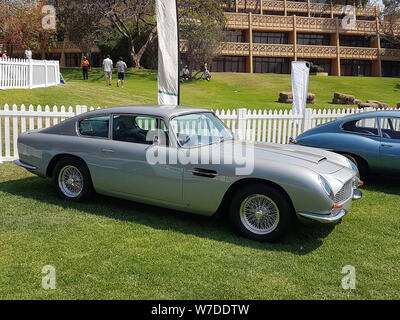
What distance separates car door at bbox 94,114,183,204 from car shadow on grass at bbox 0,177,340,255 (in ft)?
1.13

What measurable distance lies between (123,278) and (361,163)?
5.34 m

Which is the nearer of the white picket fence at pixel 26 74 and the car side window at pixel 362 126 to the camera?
the car side window at pixel 362 126

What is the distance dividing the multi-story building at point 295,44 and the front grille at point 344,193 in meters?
42.7

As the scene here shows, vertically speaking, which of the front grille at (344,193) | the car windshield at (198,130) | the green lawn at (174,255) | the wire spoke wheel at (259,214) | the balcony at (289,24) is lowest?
the green lawn at (174,255)

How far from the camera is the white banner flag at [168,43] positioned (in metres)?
8.09

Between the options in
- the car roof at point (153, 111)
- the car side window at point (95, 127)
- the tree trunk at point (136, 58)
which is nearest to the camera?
the car roof at point (153, 111)

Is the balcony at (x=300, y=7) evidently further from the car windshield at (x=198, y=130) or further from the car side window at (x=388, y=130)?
the car windshield at (x=198, y=130)

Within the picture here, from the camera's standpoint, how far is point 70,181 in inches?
238

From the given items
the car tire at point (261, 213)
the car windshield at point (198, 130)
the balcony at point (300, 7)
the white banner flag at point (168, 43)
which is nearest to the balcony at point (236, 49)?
the balcony at point (300, 7)

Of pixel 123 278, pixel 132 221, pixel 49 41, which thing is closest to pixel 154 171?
pixel 132 221

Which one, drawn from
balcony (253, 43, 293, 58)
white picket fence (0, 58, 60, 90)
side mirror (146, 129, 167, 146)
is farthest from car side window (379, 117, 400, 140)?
balcony (253, 43, 293, 58)

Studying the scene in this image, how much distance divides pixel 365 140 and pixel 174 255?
4752 mm

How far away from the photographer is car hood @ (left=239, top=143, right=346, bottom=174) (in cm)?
479

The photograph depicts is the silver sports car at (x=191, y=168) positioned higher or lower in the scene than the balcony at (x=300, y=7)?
lower
